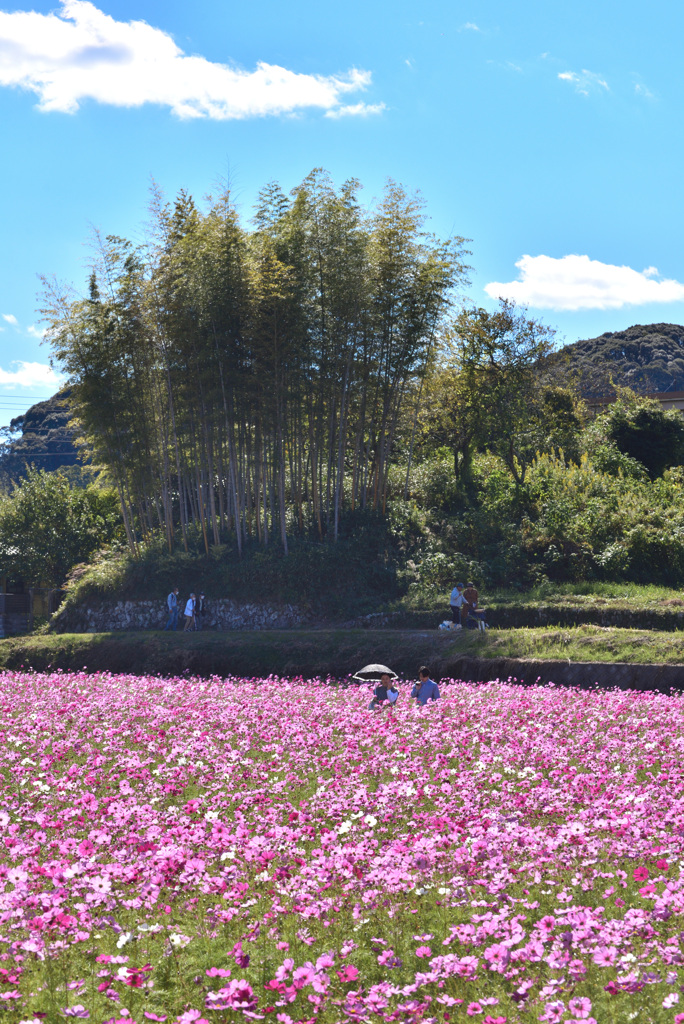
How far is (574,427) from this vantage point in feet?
102

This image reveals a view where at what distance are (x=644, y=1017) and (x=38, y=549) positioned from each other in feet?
106

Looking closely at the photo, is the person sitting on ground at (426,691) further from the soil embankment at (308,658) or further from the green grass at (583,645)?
the green grass at (583,645)

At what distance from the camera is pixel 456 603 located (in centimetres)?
1891

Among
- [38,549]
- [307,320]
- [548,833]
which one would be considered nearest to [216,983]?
[548,833]

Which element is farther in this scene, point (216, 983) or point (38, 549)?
point (38, 549)

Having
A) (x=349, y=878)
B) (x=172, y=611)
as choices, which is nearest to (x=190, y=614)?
(x=172, y=611)

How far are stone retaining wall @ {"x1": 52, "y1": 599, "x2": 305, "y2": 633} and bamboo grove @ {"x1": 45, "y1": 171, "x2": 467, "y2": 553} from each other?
2.22 meters

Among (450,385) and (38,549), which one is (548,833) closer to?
(450,385)

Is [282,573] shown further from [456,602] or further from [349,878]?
[349,878]

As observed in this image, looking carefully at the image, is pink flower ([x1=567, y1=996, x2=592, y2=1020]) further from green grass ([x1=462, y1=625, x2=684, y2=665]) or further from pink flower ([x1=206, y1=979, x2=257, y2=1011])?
green grass ([x1=462, y1=625, x2=684, y2=665])

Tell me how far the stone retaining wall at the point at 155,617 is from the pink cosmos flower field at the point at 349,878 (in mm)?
12605

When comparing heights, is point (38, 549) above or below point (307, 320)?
below

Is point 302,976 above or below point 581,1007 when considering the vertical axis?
above

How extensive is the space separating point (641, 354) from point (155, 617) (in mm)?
66655
